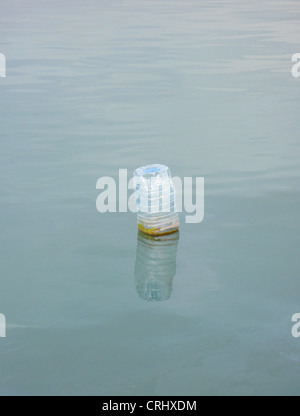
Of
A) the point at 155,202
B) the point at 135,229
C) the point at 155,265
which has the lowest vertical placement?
the point at 155,265

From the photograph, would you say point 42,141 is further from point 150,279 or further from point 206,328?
point 206,328

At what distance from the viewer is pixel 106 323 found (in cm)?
571

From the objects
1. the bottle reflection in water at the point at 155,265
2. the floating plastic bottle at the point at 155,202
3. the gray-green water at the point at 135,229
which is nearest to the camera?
the gray-green water at the point at 135,229

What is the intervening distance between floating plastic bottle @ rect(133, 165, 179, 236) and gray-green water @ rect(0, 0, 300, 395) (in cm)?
17

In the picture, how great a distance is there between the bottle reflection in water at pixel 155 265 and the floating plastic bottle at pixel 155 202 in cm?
8

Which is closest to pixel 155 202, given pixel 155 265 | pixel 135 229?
pixel 135 229

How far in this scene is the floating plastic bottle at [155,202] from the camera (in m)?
7.24

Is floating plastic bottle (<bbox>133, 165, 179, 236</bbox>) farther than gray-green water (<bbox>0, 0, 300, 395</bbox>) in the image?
Yes

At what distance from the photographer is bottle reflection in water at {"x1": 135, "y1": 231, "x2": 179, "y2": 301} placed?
20.4 feet

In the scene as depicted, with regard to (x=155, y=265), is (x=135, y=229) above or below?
above

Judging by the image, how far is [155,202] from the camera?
733cm

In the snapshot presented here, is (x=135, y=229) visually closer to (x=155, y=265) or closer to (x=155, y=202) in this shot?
(x=155, y=202)

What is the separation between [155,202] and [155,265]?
33.7 inches

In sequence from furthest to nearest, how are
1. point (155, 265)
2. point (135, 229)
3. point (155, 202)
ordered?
1. point (135, 229)
2. point (155, 202)
3. point (155, 265)
